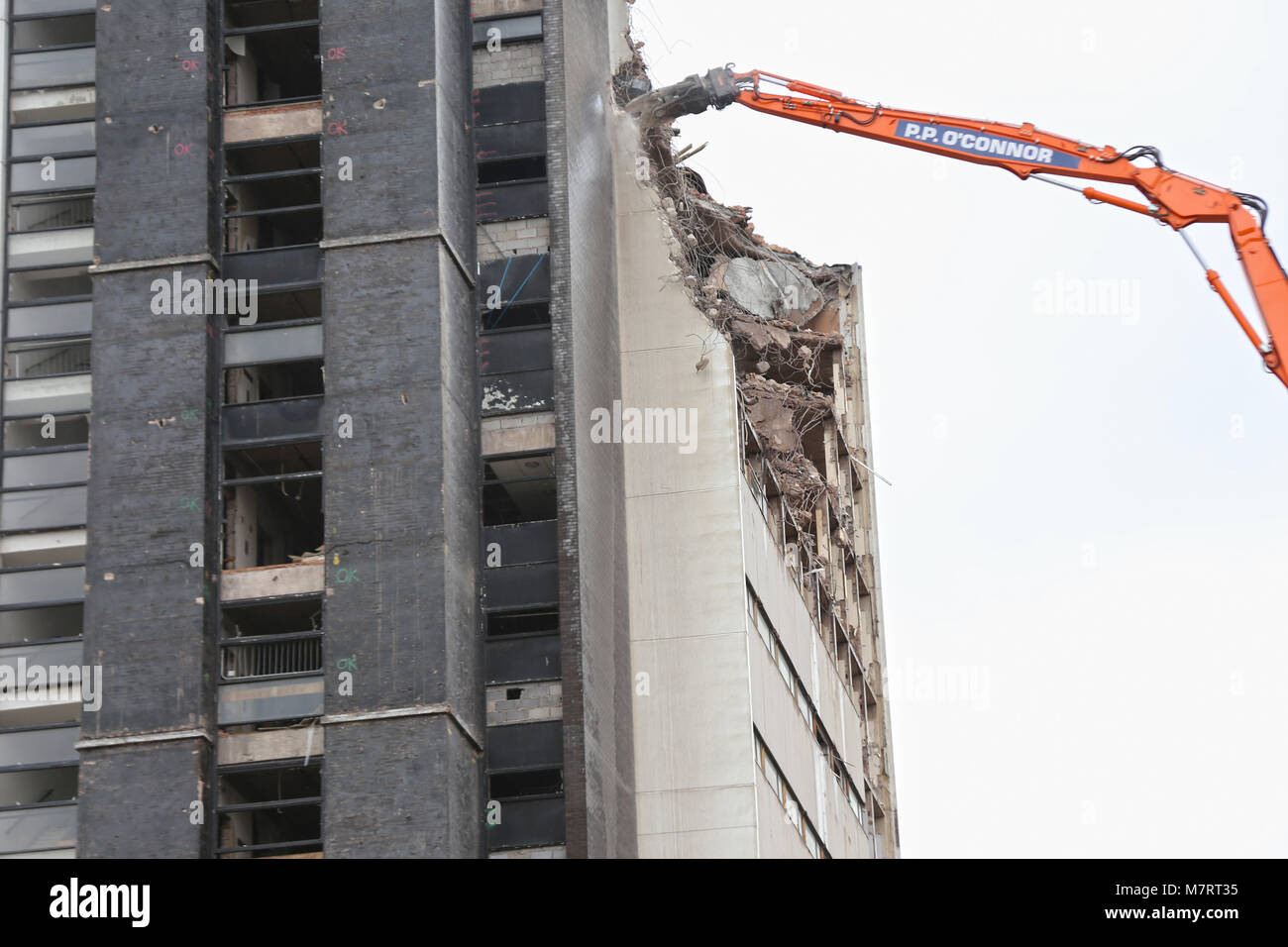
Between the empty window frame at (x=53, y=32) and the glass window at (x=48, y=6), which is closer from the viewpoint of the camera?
the glass window at (x=48, y=6)

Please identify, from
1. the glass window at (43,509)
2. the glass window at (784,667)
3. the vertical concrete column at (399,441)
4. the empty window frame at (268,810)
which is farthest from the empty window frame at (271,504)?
the glass window at (784,667)

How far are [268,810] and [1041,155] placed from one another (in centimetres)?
2350

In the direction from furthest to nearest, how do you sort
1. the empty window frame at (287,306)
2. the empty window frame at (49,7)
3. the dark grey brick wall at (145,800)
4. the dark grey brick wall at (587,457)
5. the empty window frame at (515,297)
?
the empty window frame at (49,7)
the empty window frame at (515,297)
the empty window frame at (287,306)
the dark grey brick wall at (587,457)
the dark grey brick wall at (145,800)

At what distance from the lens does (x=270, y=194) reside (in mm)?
52594

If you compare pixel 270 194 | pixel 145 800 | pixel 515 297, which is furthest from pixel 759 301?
pixel 145 800

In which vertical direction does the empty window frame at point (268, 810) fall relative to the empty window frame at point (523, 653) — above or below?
below

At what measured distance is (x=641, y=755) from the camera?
173 feet

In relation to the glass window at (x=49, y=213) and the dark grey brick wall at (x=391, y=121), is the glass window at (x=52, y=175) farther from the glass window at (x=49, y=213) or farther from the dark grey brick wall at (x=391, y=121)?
the dark grey brick wall at (x=391, y=121)

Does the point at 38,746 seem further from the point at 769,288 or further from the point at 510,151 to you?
the point at 769,288

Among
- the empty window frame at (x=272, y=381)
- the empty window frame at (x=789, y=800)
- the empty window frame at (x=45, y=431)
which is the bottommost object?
the empty window frame at (x=789, y=800)

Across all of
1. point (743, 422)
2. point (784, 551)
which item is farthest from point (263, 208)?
point (784, 551)

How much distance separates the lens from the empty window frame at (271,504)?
47.2 metres

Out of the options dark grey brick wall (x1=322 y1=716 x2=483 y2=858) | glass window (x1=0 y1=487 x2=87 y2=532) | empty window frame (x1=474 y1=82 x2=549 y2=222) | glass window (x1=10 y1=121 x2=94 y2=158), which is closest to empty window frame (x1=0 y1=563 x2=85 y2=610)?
glass window (x1=0 y1=487 x2=87 y2=532)

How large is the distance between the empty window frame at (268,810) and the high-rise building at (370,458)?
0.11 metres
